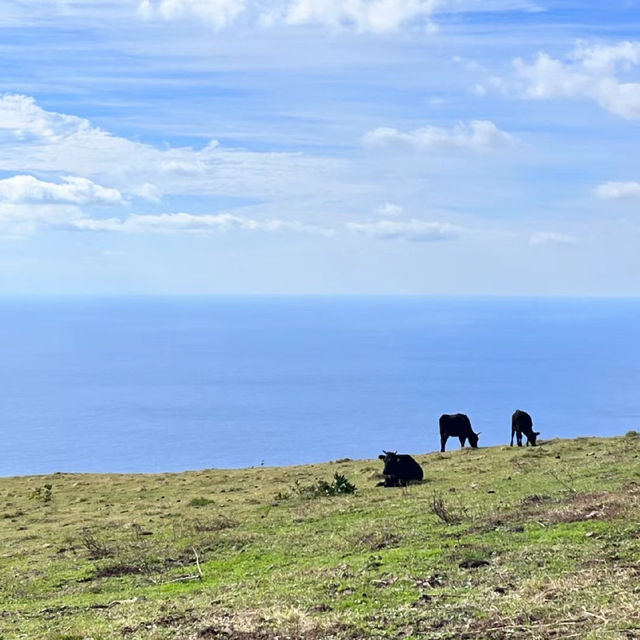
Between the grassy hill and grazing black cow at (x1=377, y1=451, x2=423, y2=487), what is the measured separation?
108 cm

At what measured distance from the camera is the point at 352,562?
14250 millimetres

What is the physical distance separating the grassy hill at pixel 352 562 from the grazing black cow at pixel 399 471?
1.08 meters

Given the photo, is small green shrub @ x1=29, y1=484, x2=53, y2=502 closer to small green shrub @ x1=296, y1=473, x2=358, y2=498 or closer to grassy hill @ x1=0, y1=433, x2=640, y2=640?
grassy hill @ x1=0, y1=433, x2=640, y2=640

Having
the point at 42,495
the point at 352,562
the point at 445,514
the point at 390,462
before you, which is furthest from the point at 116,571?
the point at 42,495

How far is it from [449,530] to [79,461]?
507 feet

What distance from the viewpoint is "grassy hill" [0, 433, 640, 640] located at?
405 inches

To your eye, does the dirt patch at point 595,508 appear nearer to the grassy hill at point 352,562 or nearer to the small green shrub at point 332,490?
the grassy hill at point 352,562

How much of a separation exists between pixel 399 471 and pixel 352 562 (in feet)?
42.8

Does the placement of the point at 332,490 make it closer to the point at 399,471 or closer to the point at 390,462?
the point at 390,462

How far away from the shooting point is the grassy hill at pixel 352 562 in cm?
1029

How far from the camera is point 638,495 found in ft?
54.1

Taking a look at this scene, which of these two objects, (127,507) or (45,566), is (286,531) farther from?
(127,507)

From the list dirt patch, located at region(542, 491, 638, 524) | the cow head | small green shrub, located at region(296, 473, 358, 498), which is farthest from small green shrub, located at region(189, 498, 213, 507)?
dirt patch, located at region(542, 491, 638, 524)

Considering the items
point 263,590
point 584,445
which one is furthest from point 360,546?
point 584,445
